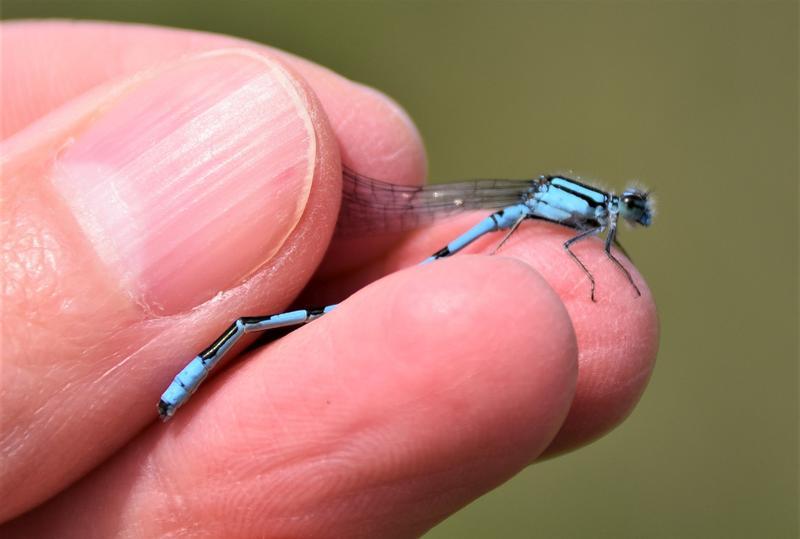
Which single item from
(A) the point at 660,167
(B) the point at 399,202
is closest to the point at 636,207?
(B) the point at 399,202

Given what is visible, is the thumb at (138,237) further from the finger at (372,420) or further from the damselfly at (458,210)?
the finger at (372,420)

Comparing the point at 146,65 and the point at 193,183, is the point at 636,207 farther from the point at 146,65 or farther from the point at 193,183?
the point at 146,65

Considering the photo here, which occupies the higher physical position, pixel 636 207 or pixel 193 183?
pixel 193 183

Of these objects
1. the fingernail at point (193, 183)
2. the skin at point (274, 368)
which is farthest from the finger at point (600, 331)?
the fingernail at point (193, 183)

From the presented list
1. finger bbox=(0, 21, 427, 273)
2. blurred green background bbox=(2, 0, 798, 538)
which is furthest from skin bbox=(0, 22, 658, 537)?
blurred green background bbox=(2, 0, 798, 538)

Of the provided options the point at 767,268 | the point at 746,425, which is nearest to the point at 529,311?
the point at 746,425

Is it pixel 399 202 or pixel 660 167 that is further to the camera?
pixel 660 167

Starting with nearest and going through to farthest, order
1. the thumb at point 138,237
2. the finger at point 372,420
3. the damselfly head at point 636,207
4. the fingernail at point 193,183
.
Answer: the finger at point 372,420 → the thumb at point 138,237 → the fingernail at point 193,183 → the damselfly head at point 636,207

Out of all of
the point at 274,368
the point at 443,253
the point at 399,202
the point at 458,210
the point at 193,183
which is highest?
the point at 399,202

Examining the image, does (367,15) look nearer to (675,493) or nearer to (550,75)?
(550,75)
